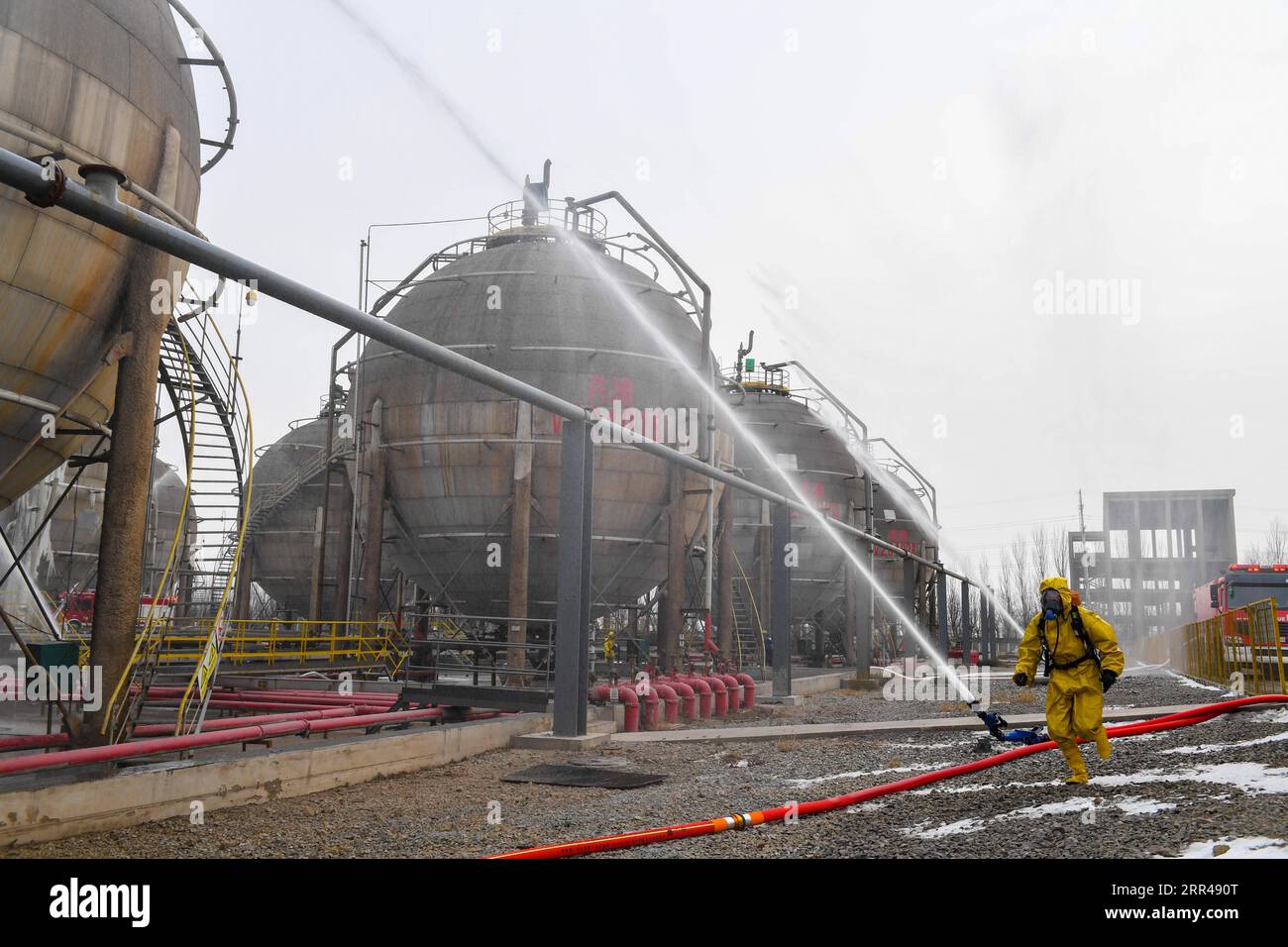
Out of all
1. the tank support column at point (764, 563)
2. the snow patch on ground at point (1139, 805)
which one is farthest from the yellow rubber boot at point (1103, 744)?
the tank support column at point (764, 563)

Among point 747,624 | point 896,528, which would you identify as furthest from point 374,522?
point 896,528

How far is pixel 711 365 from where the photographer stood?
70.5 ft

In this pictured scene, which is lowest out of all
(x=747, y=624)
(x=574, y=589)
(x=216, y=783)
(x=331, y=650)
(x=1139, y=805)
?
(x=216, y=783)

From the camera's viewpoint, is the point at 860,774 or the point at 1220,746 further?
the point at 860,774

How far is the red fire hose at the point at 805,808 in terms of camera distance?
5707mm

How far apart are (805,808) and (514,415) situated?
12984mm

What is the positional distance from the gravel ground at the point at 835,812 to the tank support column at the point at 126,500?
5.95 feet

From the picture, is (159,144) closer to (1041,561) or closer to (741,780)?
(741,780)

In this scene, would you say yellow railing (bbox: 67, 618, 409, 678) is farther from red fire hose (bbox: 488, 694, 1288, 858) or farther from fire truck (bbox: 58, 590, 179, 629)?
red fire hose (bbox: 488, 694, 1288, 858)

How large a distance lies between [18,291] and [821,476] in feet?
98.2

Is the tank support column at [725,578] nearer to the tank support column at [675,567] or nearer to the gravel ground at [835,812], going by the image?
the tank support column at [675,567]

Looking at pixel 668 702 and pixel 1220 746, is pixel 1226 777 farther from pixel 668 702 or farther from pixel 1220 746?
pixel 668 702

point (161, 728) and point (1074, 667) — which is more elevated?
point (1074, 667)

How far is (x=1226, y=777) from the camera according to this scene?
707 centimetres
